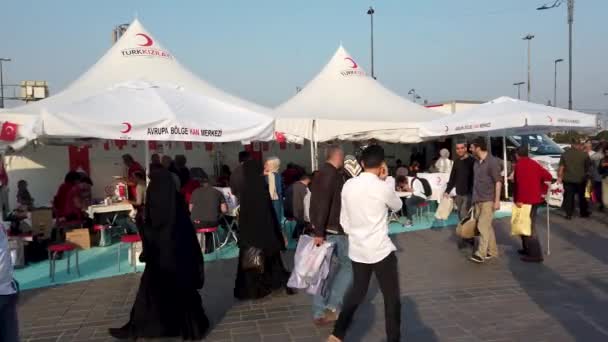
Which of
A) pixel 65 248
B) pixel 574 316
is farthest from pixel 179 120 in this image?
pixel 574 316

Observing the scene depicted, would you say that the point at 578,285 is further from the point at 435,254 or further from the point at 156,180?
the point at 156,180

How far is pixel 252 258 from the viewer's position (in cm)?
565

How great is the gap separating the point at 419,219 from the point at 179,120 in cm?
645

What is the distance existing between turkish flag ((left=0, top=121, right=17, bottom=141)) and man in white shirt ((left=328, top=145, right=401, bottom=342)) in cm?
493

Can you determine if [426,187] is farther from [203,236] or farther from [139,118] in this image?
[139,118]

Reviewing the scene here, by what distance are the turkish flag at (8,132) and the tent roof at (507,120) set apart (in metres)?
8.42

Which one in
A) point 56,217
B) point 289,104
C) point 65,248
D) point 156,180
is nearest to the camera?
point 156,180

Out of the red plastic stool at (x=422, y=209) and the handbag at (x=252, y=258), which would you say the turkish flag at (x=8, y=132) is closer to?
the handbag at (x=252, y=258)

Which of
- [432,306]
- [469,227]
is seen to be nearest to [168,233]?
[432,306]

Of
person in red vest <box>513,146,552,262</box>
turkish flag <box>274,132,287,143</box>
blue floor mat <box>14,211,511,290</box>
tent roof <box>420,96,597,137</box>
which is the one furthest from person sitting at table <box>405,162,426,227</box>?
person in red vest <box>513,146,552,262</box>

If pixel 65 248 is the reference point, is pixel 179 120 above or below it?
above

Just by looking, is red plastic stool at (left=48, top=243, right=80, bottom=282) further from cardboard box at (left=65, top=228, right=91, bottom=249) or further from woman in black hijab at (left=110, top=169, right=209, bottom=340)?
woman in black hijab at (left=110, top=169, right=209, bottom=340)

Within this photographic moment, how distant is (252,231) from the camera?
222 inches

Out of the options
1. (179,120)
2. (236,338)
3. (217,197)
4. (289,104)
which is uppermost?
A: (289,104)
